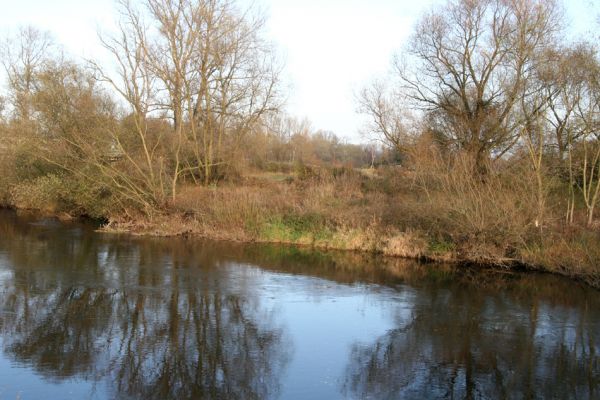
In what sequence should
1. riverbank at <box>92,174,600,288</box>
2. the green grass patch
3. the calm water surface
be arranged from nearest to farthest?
the calm water surface < riverbank at <box>92,174,600,288</box> < the green grass patch

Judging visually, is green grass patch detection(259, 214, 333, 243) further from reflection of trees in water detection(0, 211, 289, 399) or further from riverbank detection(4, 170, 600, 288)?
reflection of trees in water detection(0, 211, 289, 399)

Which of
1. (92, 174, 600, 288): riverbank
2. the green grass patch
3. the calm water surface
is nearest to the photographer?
the calm water surface

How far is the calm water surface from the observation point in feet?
24.8

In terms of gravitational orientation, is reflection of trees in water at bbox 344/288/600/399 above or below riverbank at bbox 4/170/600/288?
below

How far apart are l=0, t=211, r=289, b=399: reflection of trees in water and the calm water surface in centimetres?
3

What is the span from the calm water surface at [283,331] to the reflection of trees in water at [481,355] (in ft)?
0.11

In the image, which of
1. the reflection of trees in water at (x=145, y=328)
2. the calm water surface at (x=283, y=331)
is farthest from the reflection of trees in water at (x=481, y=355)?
the reflection of trees in water at (x=145, y=328)

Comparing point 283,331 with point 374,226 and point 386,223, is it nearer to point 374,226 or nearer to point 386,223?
point 374,226

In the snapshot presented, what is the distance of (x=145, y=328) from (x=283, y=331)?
7.86ft

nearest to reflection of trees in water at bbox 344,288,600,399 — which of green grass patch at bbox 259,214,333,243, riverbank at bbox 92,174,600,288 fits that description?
riverbank at bbox 92,174,600,288

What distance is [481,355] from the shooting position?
9023mm

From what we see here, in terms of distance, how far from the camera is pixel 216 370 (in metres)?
7.93

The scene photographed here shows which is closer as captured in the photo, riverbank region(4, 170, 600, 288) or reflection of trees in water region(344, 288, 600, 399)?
reflection of trees in water region(344, 288, 600, 399)

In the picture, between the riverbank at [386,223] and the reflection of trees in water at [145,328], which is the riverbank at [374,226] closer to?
the riverbank at [386,223]
